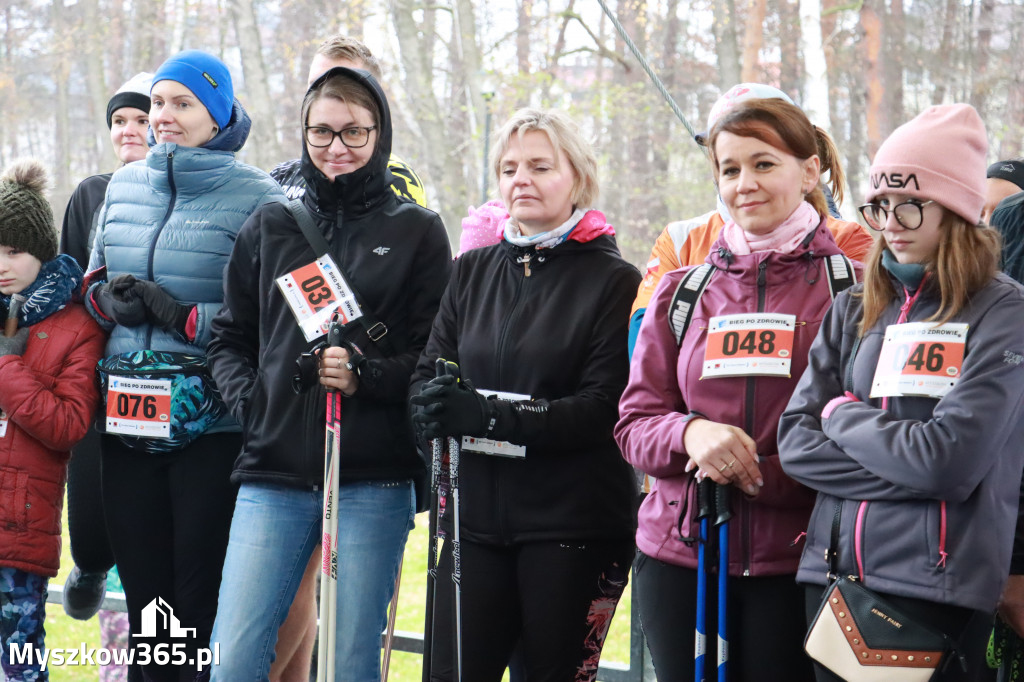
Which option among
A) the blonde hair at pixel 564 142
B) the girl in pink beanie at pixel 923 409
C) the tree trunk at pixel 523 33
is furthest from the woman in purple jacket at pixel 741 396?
the tree trunk at pixel 523 33

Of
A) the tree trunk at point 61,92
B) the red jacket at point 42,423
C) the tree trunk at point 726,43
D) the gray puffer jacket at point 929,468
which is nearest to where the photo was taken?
→ the gray puffer jacket at point 929,468

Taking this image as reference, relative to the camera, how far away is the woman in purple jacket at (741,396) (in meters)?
2.21

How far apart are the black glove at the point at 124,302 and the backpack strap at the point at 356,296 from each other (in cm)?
51

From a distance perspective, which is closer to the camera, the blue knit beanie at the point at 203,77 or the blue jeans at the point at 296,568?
the blue jeans at the point at 296,568

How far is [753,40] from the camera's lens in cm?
1115

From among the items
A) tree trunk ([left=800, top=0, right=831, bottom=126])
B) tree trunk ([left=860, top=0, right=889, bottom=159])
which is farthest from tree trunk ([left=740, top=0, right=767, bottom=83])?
tree trunk ([left=800, top=0, right=831, bottom=126])

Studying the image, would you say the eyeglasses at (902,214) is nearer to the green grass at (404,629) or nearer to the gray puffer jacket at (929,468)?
the gray puffer jacket at (929,468)

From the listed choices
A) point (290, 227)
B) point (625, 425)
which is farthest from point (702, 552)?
point (290, 227)

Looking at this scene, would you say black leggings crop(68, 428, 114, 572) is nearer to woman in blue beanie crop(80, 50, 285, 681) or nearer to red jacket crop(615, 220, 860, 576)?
woman in blue beanie crop(80, 50, 285, 681)

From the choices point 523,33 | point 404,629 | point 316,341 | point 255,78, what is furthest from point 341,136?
point 523,33

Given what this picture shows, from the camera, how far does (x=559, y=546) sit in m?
2.51

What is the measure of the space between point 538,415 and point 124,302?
4.20 feet

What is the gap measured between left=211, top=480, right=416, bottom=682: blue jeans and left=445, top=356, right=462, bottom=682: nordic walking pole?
0.22 m

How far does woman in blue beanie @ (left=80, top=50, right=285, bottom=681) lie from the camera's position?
3.02 m
